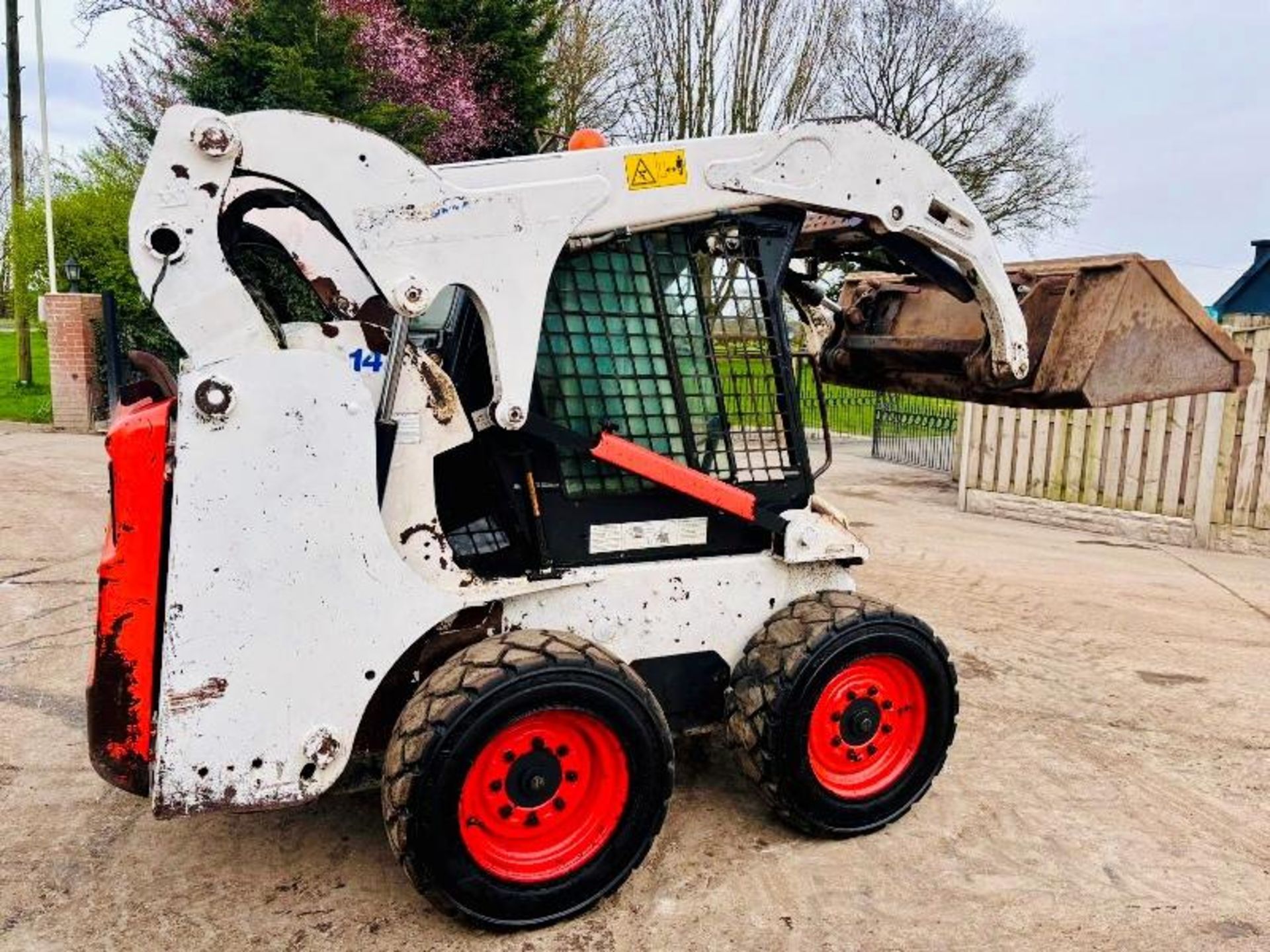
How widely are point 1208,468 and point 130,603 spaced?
801 centimetres

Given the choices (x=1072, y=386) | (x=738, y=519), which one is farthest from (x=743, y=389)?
(x=1072, y=386)

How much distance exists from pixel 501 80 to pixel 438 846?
1646 cm

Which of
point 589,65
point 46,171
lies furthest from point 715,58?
point 46,171

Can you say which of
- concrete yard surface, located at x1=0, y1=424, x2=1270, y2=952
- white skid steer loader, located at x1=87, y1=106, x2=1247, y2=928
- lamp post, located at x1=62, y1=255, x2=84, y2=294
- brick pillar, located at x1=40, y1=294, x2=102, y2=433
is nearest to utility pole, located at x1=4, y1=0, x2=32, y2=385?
lamp post, located at x1=62, y1=255, x2=84, y2=294

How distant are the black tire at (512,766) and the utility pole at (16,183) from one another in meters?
16.8

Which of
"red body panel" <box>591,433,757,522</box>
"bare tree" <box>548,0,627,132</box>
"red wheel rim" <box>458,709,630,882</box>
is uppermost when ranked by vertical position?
"bare tree" <box>548,0,627,132</box>

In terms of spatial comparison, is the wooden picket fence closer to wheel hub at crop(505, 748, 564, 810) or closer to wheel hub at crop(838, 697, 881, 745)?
wheel hub at crop(838, 697, 881, 745)

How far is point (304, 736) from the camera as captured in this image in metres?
2.53

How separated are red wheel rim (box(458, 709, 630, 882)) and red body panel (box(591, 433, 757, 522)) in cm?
74

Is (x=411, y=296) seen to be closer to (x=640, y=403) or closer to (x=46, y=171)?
(x=640, y=403)

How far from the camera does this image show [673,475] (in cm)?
302

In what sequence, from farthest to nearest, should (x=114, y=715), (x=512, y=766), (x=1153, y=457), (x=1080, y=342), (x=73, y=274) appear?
1. (x=73, y=274)
2. (x=1153, y=457)
3. (x=1080, y=342)
4. (x=512, y=766)
5. (x=114, y=715)

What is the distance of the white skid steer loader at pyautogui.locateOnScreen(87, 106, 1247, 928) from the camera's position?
2.46 metres

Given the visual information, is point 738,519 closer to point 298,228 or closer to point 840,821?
point 840,821
